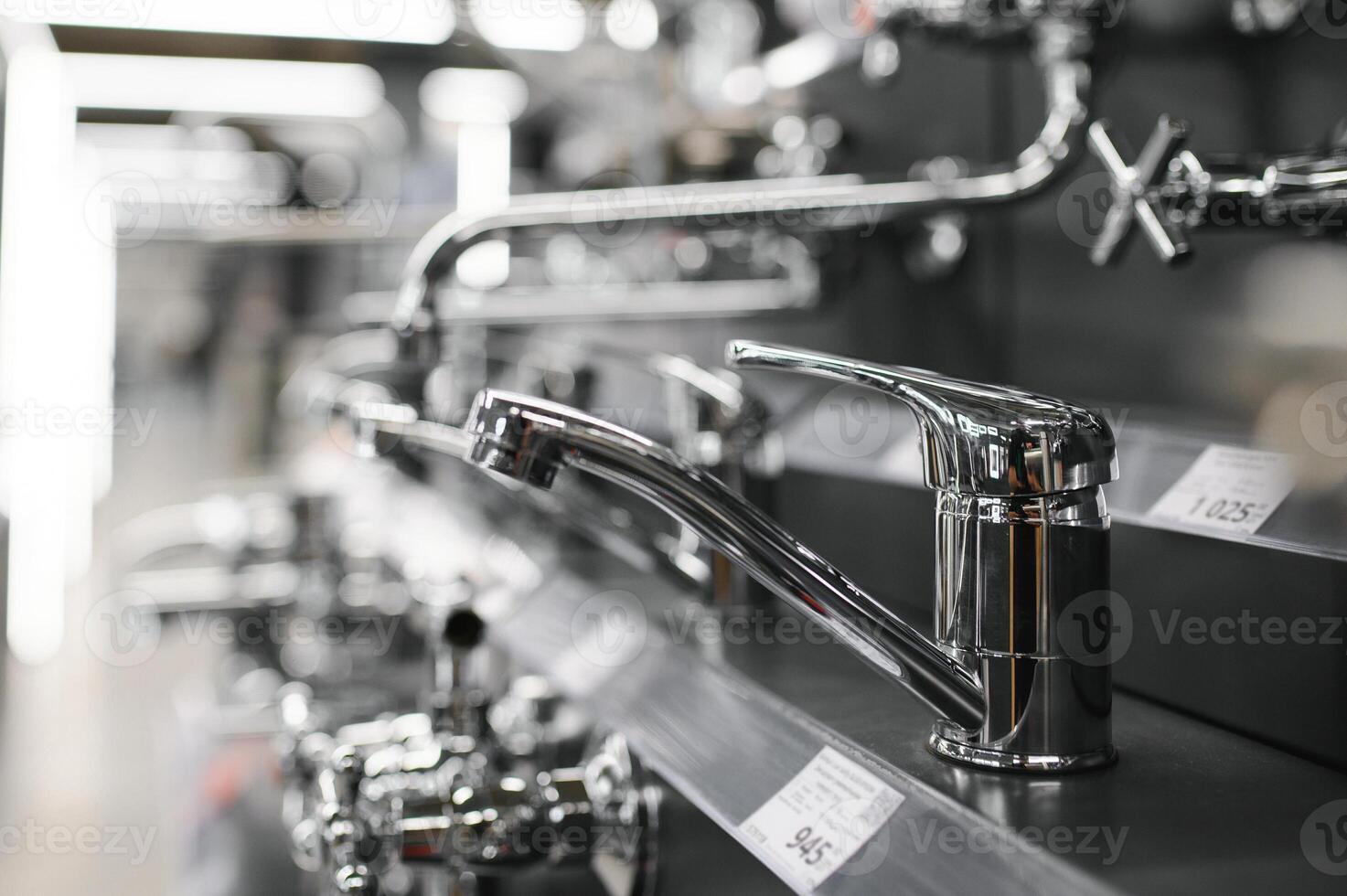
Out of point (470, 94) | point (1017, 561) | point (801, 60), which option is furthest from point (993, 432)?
point (470, 94)

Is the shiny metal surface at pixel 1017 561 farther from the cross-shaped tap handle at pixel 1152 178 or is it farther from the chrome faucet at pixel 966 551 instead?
the cross-shaped tap handle at pixel 1152 178

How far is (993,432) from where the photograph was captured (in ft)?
1.40

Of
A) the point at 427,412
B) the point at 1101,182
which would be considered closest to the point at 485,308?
the point at 427,412

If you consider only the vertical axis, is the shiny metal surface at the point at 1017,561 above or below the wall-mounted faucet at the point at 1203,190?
below

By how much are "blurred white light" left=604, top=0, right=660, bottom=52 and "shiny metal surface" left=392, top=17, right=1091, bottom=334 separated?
60cm

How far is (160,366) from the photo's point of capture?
9.86ft

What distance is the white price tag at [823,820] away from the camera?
44 cm

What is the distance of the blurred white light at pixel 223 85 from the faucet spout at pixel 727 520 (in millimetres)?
2777

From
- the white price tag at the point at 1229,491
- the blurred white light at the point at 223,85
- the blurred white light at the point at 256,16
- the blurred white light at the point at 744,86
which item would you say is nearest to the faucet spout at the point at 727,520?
the white price tag at the point at 1229,491

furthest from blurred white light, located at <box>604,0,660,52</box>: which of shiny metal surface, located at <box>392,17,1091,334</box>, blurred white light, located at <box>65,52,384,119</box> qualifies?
blurred white light, located at <box>65,52,384,119</box>

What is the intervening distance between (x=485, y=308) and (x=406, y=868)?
77 cm

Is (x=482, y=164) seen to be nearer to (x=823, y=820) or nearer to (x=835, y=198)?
(x=835, y=198)

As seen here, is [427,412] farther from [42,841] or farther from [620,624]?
[42,841]

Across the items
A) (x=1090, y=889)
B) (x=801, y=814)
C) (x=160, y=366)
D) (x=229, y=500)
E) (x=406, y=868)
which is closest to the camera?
(x=1090, y=889)
